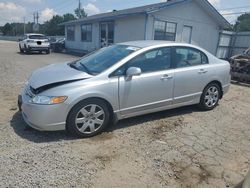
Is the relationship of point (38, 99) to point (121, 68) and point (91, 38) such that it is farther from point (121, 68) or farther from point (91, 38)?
point (91, 38)

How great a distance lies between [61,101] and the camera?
3.66 m

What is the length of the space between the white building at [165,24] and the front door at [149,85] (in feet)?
34.8

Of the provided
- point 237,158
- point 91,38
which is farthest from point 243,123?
point 91,38

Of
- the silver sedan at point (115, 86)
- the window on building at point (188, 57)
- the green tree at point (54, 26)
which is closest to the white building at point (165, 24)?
the window on building at point (188, 57)

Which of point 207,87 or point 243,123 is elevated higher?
point 207,87

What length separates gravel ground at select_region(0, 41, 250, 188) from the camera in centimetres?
295

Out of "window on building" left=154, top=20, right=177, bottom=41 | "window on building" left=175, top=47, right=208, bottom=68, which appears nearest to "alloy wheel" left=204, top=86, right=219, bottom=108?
"window on building" left=175, top=47, right=208, bottom=68

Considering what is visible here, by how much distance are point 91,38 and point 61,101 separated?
1860 cm

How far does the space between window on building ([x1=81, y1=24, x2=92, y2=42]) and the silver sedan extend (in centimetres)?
1750

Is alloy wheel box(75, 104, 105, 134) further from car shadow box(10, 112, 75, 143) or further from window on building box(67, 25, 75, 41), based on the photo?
window on building box(67, 25, 75, 41)

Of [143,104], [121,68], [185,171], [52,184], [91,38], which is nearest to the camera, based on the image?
[52,184]

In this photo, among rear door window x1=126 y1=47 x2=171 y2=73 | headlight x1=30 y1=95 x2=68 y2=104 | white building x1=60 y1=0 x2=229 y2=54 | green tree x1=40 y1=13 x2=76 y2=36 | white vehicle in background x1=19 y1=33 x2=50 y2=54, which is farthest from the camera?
green tree x1=40 y1=13 x2=76 y2=36

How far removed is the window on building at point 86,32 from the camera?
2165 cm

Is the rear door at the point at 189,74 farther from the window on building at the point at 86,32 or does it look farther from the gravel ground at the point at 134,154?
the window on building at the point at 86,32
